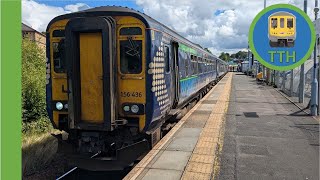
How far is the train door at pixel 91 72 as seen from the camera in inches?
266

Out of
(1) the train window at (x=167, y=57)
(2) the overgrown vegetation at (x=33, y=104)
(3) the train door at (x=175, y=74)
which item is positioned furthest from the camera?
(2) the overgrown vegetation at (x=33, y=104)

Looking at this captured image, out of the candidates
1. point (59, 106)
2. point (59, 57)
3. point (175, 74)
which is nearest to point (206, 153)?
point (175, 74)

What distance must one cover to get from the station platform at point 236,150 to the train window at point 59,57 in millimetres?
2537

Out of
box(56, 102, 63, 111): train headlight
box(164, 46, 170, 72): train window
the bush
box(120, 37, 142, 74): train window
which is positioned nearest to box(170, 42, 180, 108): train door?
box(164, 46, 170, 72): train window

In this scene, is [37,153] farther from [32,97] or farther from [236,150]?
[32,97]

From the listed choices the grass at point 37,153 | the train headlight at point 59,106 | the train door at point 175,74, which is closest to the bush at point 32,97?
the grass at point 37,153

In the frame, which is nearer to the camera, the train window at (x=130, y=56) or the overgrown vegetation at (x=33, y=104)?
the train window at (x=130, y=56)

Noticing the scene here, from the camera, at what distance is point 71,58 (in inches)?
270

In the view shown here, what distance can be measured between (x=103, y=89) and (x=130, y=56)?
2.81 feet

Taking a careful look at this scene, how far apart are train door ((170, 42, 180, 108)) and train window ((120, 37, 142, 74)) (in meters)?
2.05

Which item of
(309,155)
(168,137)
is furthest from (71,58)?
(309,155)

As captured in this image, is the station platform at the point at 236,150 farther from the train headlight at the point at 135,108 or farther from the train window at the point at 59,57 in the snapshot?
the train window at the point at 59,57

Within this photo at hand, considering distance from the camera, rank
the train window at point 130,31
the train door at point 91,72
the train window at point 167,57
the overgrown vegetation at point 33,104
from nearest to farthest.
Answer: the train door at point 91,72 < the train window at point 130,31 < the train window at point 167,57 < the overgrown vegetation at point 33,104

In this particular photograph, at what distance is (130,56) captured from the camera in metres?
7.09
